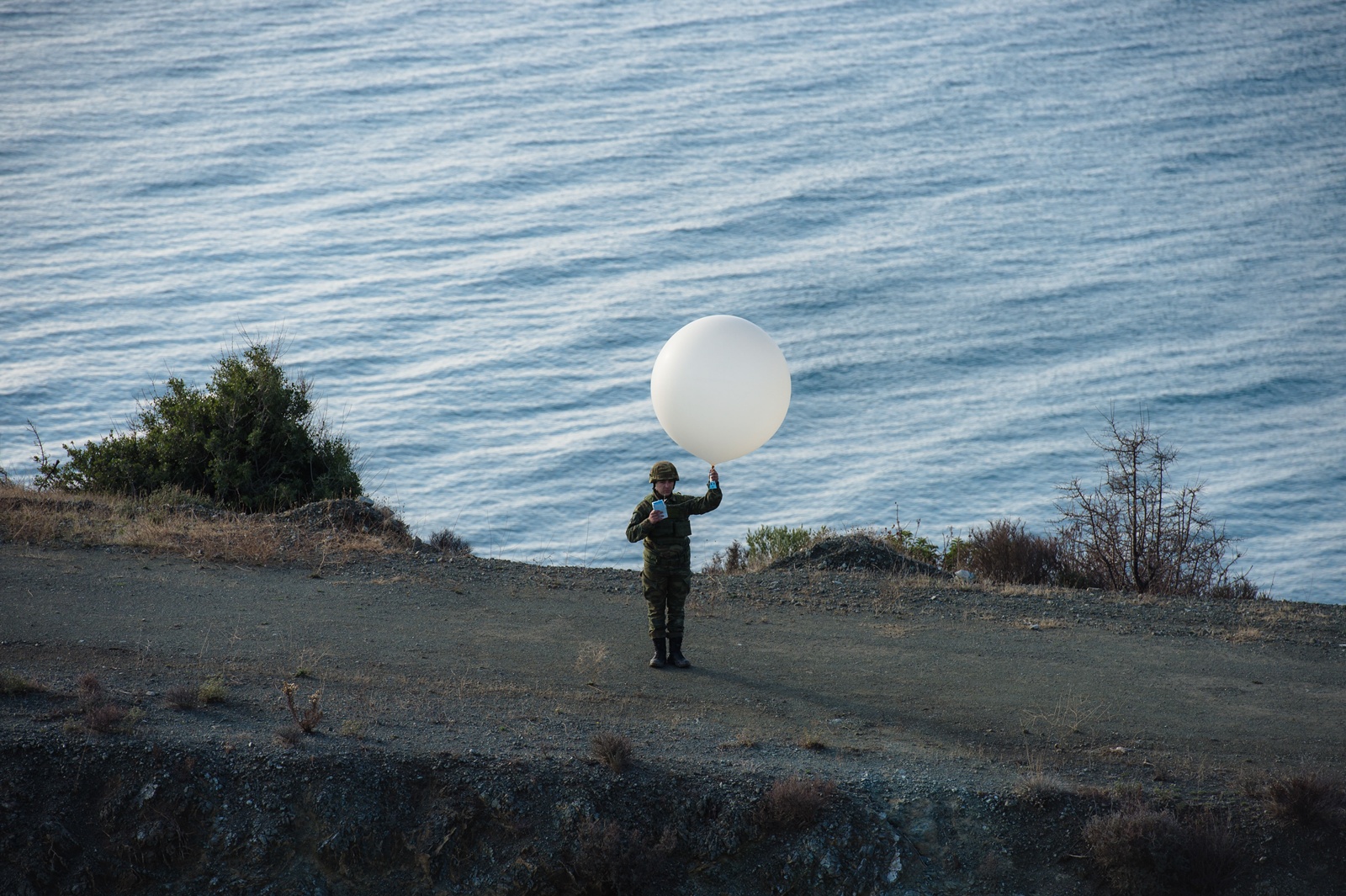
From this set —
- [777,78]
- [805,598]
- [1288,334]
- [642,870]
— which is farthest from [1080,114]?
[642,870]

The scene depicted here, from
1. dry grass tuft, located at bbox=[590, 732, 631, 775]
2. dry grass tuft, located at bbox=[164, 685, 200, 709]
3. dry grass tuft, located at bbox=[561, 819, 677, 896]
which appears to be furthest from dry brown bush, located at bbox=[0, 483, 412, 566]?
dry grass tuft, located at bbox=[561, 819, 677, 896]

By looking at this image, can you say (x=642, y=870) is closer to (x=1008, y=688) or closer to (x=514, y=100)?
(x=1008, y=688)

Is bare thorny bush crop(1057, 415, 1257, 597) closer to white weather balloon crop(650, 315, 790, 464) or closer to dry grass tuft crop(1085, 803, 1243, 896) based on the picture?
white weather balloon crop(650, 315, 790, 464)

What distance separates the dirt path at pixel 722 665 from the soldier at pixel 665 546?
20.9 inches

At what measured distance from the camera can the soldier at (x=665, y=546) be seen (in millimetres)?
10078

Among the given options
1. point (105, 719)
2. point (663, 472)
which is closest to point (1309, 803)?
point (663, 472)

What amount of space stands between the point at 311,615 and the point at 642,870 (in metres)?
5.64

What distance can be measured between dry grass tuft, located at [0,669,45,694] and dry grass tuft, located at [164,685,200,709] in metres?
1.12

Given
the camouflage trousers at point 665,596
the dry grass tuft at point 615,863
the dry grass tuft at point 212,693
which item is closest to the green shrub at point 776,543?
the camouflage trousers at point 665,596

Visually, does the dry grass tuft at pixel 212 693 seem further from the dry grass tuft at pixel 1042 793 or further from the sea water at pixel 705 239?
the sea water at pixel 705 239

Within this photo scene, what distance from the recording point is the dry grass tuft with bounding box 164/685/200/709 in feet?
28.7

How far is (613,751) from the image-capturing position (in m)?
8.16

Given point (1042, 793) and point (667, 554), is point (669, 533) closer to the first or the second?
point (667, 554)

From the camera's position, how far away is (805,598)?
43.4 ft
